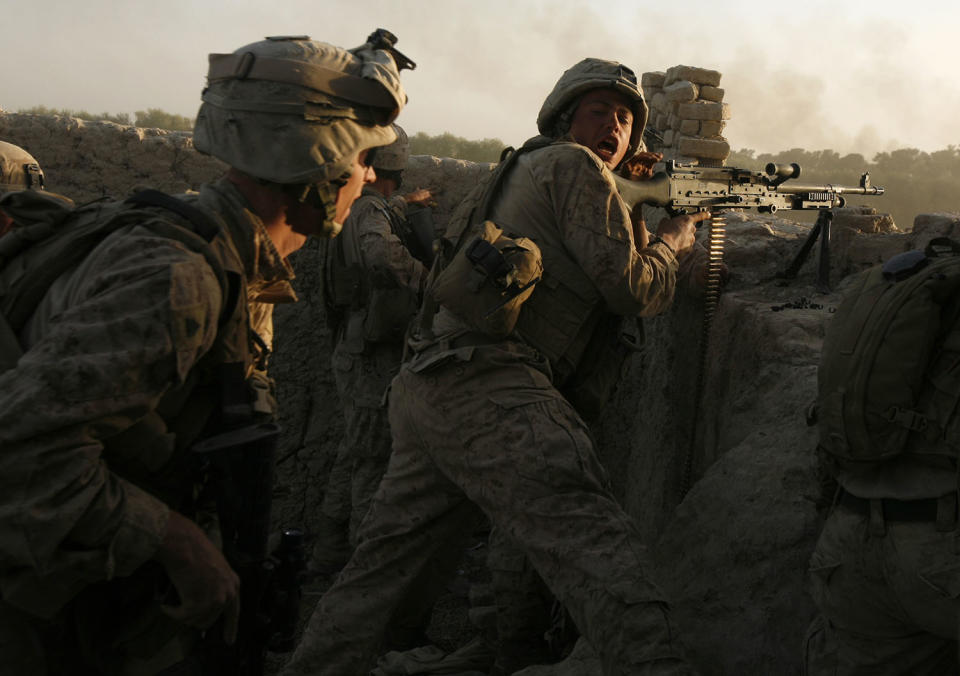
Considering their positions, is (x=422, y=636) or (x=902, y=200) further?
(x=902, y=200)

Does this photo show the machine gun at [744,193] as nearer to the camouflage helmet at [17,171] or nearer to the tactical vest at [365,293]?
the tactical vest at [365,293]

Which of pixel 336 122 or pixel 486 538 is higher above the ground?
pixel 336 122

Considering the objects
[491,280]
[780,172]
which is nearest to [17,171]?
[491,280]

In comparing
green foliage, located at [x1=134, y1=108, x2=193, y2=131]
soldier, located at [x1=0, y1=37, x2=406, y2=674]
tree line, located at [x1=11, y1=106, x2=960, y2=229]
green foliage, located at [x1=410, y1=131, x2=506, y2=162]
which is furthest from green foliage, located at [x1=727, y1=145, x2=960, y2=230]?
soldier, located at [x1=0, y1=37, x2=406, y2=674]

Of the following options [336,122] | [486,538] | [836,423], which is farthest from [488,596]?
[336,122]

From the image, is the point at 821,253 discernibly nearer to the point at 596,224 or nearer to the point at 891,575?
the point at 596,224

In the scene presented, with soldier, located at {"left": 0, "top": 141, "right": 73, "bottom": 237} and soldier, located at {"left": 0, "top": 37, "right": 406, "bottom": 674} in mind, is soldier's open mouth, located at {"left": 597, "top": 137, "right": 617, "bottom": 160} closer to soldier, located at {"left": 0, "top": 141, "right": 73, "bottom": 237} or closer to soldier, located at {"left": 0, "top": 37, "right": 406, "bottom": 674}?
soldier, located at {"left": 0, "top": 37, "right": 406, "bottom": 674}

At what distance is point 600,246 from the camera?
2639mm

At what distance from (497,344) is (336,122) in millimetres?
991

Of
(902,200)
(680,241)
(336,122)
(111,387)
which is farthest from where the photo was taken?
(902,200)

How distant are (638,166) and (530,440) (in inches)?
53.8

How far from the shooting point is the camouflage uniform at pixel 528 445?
2.30 m

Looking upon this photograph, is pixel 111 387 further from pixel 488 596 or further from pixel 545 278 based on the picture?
Result: pixel 488 596

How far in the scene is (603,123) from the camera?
10.1ft
